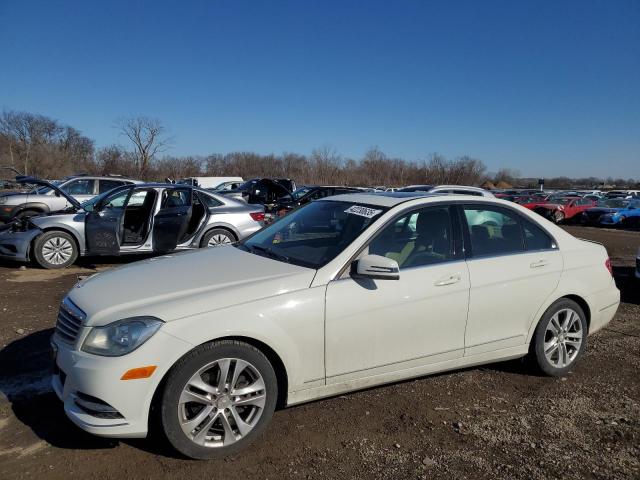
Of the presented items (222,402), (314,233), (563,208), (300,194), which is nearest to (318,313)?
(222,402)

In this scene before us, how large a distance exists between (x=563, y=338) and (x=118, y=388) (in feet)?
12.1

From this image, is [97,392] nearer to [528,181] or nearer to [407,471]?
[407,471]

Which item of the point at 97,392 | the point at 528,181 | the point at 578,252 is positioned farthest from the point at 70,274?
the point at 528,181

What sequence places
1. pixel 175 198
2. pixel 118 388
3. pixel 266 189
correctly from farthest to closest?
1. pixel 266 189
2. pixel 175 198
3. pixel 118 388

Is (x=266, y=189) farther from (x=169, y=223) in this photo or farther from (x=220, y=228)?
(x=169, y=223)

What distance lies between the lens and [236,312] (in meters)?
2.94

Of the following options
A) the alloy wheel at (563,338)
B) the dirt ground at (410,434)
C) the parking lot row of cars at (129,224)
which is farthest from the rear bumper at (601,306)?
the parking lot row of cars at (129,224)

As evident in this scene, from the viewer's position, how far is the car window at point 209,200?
940 cm

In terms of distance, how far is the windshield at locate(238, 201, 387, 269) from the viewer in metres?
3.56

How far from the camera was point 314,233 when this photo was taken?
400 centimetres

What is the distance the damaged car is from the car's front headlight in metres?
5.97

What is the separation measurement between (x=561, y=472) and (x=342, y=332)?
5.12ft

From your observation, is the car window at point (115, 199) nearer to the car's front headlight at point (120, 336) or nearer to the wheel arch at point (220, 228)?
the wheel arch at point (220, 228)

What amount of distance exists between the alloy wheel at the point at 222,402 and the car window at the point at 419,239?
4.21 ft
